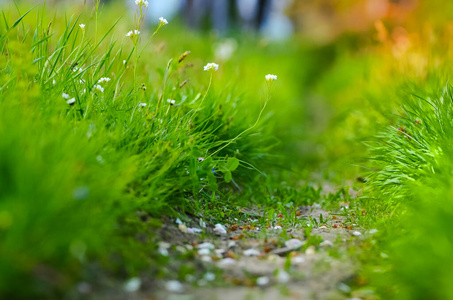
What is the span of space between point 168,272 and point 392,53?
5783 mm

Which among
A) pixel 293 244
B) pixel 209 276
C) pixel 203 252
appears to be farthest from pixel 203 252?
pixel 293 244

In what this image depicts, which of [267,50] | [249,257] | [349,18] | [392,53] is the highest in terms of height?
[349,18]

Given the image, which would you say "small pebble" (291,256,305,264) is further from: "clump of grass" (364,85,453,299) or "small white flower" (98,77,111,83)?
"small white flower" (98,77,111,83)

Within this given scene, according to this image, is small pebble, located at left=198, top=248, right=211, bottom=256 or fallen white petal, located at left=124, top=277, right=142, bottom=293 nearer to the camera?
fallen white petal, located at left=124, top=277, right=142, bottom=293

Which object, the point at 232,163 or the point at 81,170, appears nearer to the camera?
the point at 81,170

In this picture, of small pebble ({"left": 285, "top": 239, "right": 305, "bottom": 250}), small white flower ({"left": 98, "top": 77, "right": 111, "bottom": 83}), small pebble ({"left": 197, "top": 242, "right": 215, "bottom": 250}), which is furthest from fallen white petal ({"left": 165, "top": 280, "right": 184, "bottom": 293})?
small white flower ({"left": 98, "top": 77, "right": 111, "bottom": 83})

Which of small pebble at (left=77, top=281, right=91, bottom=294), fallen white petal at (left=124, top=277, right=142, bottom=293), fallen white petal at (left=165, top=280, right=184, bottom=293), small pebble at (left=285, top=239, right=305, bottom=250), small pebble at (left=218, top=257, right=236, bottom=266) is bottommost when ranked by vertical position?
small pebble at (left=285, top=239, right=305, bottom=250)

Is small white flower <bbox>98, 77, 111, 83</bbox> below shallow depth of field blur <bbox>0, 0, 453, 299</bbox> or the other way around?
the other way around

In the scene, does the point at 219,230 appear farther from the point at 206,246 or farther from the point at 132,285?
the point at 132,285

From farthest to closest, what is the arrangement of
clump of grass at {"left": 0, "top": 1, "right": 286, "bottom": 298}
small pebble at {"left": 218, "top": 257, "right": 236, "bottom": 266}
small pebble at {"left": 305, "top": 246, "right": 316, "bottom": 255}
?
small pebble at {"left": 305, "top": 246, "right": 316, "bottom": 255}, small pebble at {"left": 218, "top": 257, "right": 236, "bottom": 266}, clump of grass at {"left": 0, "top": 1, "right": 286, "bottom": 298}

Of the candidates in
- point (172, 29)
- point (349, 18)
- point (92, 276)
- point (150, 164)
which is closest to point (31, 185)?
point (92, 276)

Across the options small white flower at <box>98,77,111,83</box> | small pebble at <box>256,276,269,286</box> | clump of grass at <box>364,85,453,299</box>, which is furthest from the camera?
small white flower at <box>98,77,111,83</box>

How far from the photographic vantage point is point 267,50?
12.0 m

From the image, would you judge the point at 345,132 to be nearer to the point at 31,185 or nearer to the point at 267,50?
the point at 31,185
